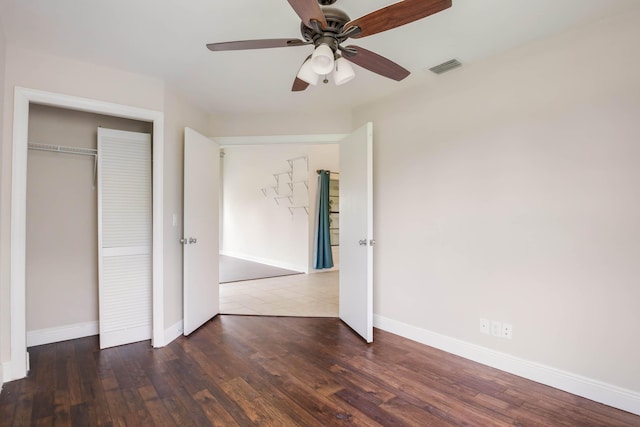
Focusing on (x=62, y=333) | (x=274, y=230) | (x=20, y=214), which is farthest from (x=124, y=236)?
(x=274, y=230)

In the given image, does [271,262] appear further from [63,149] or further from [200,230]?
[63,149]

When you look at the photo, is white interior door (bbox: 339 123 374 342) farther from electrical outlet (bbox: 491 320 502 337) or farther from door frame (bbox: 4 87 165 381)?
door frame (bbox: 4 87 165 381)

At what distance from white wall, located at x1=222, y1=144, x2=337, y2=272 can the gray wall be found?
3436 millimetres

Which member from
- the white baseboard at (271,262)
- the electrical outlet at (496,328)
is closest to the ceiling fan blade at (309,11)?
the electrical outlet at (496,328)

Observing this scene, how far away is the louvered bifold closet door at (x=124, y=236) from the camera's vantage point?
2781mm

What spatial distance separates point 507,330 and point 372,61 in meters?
2.12

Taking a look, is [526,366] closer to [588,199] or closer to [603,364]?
[603,364]

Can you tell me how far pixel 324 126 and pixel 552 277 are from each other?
256cm

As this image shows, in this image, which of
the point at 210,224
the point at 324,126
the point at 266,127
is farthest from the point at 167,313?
the point at 324,126

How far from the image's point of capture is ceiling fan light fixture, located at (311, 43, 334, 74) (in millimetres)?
1604

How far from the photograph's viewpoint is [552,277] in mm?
2166

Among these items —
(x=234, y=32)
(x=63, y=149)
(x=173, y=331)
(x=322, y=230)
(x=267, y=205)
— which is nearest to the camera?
(x=234, y=32)

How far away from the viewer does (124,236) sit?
2873mm

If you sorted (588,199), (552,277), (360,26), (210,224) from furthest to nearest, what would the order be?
1. (210,224)
2. (552,277)
3. (588,199)
4. (360,26)
